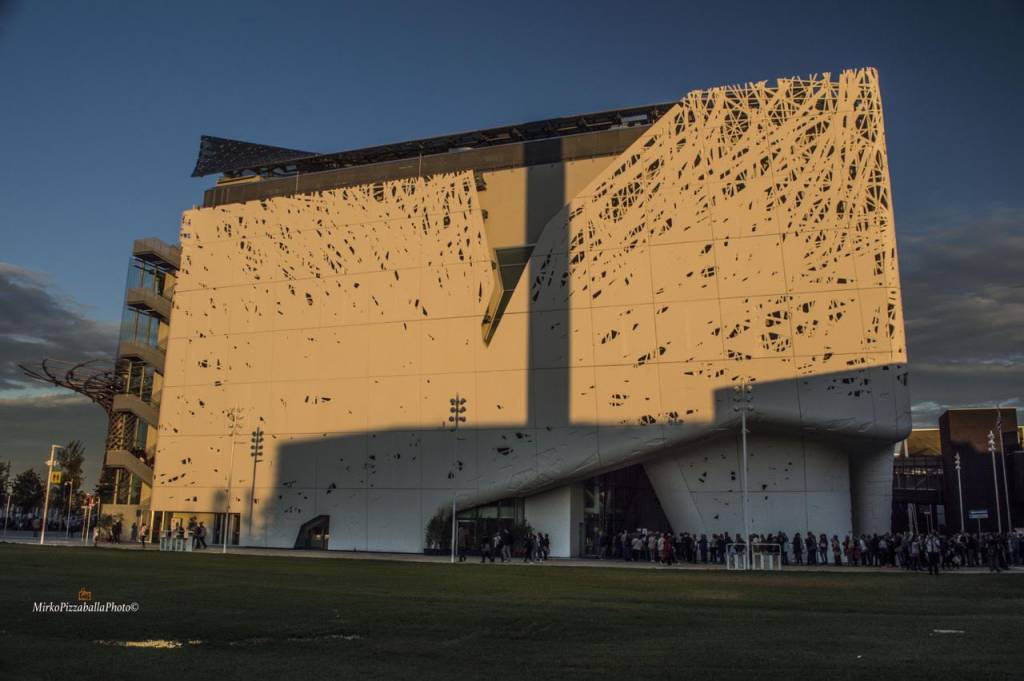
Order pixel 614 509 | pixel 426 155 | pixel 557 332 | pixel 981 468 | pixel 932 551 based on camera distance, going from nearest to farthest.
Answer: pixel 932 551 < pixel 557 332 < pixel 614 509 < pixel 426 155 < pixel 981 468

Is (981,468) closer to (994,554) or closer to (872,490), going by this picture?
(872,490)

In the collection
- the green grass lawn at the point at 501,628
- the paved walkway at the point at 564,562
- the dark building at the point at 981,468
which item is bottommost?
the paved walkway at the point at 564,562

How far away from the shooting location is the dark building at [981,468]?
7156cm

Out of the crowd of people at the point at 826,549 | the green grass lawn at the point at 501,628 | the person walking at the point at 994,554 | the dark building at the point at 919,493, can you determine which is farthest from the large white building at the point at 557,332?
the dark building at the point at 919,493

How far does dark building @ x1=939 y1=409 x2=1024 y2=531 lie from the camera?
235ft

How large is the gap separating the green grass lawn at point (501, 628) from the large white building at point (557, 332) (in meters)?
18.4

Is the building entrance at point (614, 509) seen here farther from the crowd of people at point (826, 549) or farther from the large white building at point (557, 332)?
the crowd of people at point (826, 549)

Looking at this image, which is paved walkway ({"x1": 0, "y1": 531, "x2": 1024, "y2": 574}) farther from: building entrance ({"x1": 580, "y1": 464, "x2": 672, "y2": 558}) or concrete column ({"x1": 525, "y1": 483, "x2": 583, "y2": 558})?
building entrance ({"x1": 580, "y1": 464, "x2": 672, "y2": 558})

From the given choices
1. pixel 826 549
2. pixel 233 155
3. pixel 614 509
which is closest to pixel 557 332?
pixel 614 509

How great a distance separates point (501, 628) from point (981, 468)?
71.0 metres

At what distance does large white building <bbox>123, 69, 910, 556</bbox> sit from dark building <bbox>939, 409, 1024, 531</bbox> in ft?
114

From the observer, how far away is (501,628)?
13852 mm

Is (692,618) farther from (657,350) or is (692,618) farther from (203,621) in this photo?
(657,350)

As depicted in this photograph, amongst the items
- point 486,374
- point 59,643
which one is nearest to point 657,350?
point 486,374
